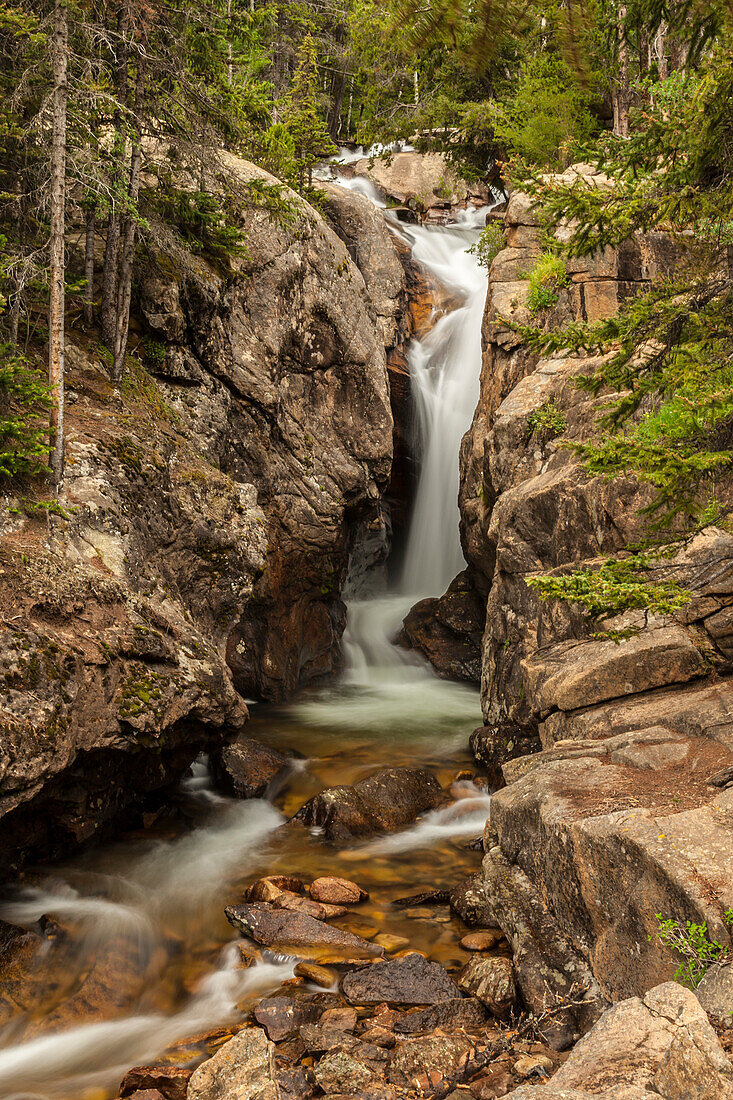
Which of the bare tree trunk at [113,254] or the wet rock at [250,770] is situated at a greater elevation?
the bare tree trunk at [113,254]

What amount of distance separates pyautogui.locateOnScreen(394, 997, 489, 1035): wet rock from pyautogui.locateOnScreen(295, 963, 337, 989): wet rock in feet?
3.08

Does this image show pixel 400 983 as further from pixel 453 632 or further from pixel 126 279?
pixel 453 632

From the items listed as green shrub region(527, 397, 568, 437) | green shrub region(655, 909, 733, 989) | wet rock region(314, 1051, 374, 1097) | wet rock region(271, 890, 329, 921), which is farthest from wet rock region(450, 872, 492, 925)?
green shrub region(527, 397, 568, 437)

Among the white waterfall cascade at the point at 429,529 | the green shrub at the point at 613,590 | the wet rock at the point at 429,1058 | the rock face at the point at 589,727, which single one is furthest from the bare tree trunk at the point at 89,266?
the wet rock at the point at 429,1058

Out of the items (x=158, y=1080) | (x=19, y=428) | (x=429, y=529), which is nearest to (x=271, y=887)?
(x=158, y=1080)

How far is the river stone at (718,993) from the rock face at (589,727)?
299 millimetres

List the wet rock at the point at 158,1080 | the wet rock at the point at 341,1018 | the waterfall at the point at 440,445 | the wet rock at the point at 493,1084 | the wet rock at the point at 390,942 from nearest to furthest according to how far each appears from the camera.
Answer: the wet rock at the point at 493,1084, the wet rock at the point at 158,1080, the wet rock at the point at 341,1018, the wet rock at the point at 390,942, the waterfall at the point at 440,445

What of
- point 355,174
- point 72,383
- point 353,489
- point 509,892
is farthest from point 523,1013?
point 355,174

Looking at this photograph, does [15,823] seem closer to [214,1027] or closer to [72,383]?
[214,1027]

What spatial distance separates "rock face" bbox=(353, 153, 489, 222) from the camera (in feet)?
96.7

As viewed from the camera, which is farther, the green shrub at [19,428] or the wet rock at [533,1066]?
the green shrub at [19,428]

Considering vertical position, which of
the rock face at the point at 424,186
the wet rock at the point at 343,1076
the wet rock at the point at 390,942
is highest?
the rock face at the point at 424,186

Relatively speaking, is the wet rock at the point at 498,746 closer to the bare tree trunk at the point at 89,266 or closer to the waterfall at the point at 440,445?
the waterfall at the point at 440,445

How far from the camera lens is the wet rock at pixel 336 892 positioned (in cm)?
767
